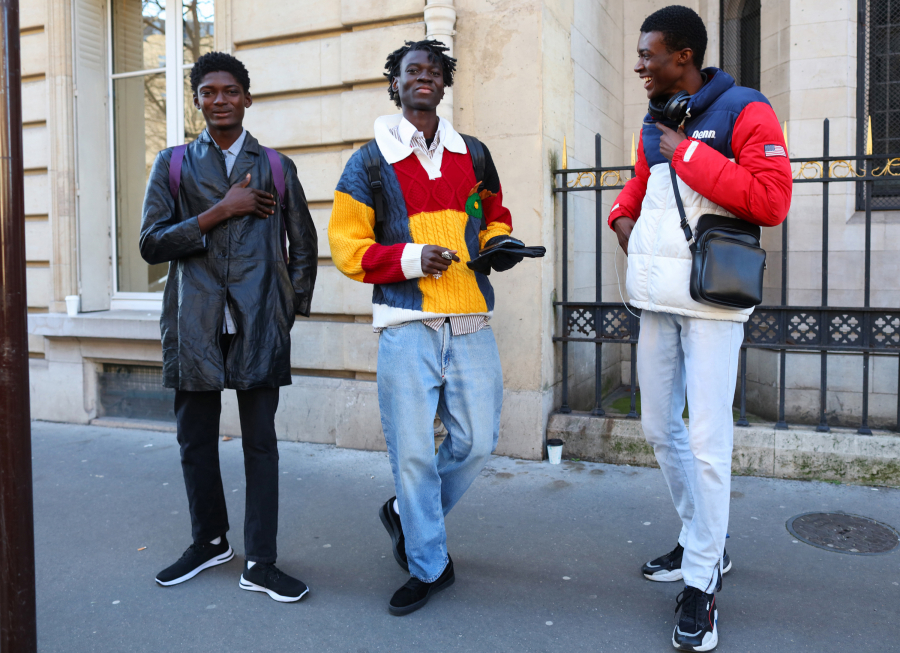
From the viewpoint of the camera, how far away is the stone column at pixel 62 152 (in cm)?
669

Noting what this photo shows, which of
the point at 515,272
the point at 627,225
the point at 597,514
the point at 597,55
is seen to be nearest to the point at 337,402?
the point at 515,272

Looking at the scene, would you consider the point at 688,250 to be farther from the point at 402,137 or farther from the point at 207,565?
the point at 207,565

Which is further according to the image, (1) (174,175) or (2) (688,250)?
(1) (174,175)

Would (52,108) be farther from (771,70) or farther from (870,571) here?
(870,571)

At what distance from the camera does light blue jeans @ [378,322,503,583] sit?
2990mm

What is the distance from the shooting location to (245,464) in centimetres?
318

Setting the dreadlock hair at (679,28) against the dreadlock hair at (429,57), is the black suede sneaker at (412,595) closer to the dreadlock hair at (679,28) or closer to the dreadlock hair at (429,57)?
the dreadlock hair at (429,57)

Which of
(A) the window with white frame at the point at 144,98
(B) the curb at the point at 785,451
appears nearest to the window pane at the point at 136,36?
(A) the window with white frame at the point at 144,98

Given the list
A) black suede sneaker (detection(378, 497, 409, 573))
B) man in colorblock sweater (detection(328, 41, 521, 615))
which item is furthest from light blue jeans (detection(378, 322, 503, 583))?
black suede sneaker (detection(378, 497, 409, 573))

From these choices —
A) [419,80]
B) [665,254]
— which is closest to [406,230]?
[419,80]

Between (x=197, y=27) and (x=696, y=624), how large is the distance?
6.38m

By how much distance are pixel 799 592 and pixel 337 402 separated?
134 inches

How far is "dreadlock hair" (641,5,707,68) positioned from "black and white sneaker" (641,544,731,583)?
6.90 feet

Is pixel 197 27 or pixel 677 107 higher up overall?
pixel 197 27
